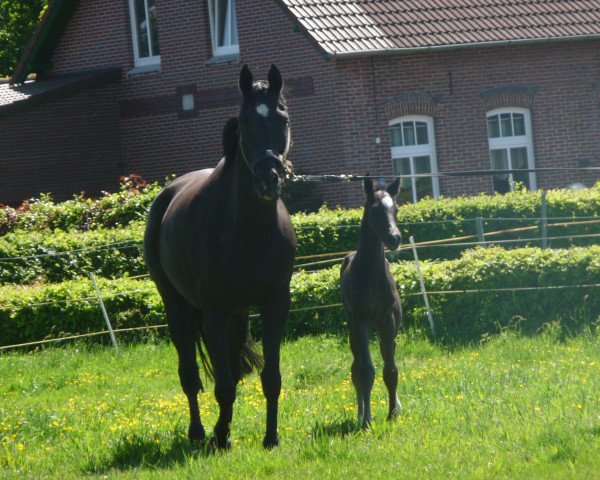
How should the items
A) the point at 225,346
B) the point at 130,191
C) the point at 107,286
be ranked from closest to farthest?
the point at 225,346
the point at 107,286
the point at 130,191

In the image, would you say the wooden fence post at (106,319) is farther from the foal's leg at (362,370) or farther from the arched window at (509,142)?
the arched window at (509,142)

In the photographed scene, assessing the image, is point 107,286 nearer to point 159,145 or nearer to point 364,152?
point 364,152

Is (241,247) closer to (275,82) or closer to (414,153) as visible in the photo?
(275,82)

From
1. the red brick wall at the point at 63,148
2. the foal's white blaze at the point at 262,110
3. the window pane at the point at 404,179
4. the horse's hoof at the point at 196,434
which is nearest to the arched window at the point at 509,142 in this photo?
the window pane at the point at 404,179

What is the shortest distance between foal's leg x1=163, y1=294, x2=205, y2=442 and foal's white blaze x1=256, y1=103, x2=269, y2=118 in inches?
96.5

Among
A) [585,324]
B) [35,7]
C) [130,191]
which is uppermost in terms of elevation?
[35,7]

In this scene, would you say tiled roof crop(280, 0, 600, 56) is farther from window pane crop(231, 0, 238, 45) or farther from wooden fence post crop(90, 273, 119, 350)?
wooden fence post crop(90, 273, 119, 350)

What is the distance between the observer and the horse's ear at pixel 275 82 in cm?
755

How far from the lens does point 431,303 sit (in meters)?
14.0

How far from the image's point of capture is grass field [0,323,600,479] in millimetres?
7215

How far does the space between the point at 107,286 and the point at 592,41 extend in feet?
48.9

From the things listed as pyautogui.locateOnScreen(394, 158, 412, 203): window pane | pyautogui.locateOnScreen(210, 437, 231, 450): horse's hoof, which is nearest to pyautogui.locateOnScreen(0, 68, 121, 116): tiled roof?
pyautogui.locateOnScreen(394, 158, 412, 203): window pane

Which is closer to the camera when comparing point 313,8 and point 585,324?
point 585,324

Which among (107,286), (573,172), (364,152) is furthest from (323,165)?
(107,286)
